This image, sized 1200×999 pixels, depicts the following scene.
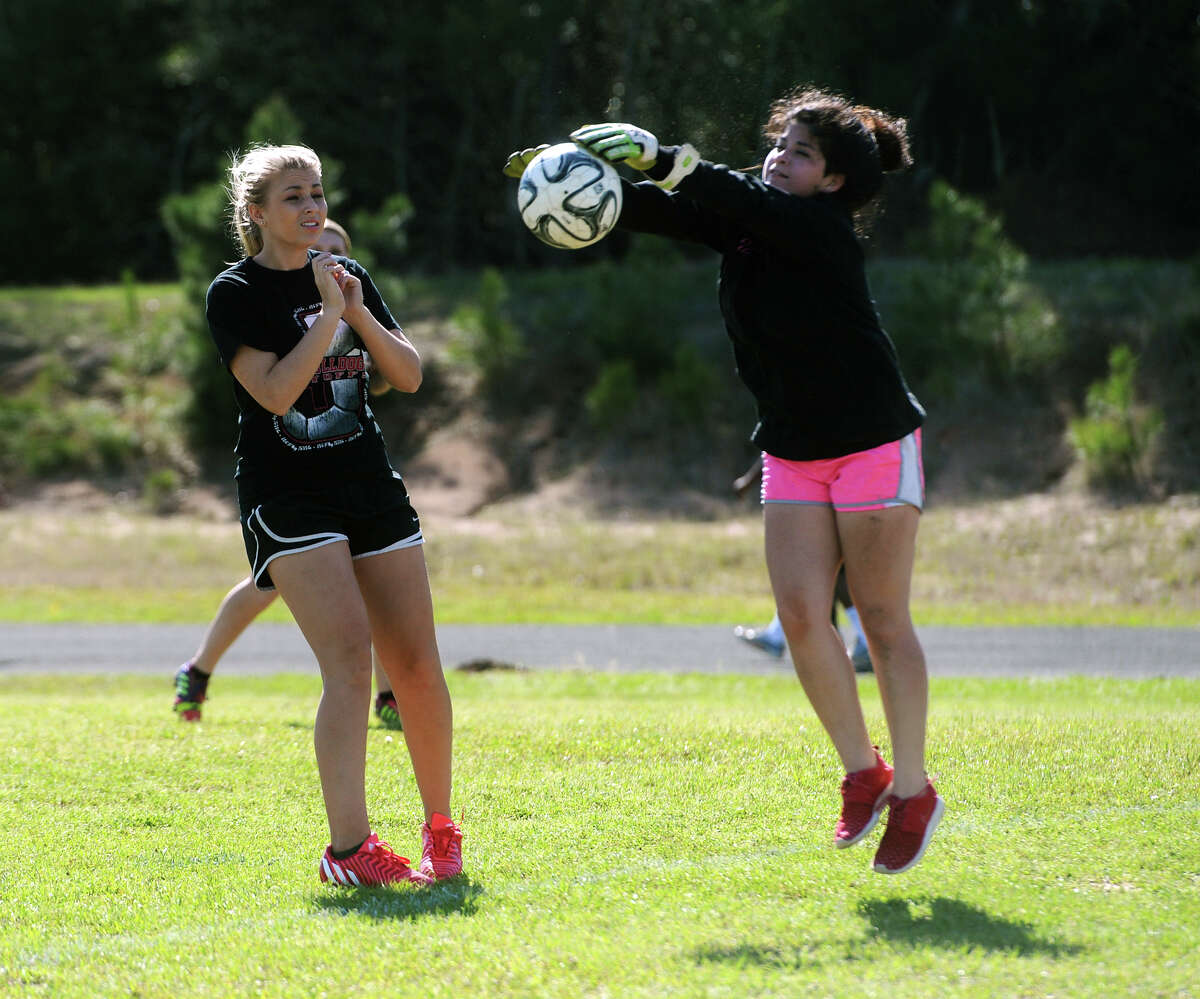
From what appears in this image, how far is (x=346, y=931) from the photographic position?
3842mm

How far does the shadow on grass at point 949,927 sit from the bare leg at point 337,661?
4.96ft

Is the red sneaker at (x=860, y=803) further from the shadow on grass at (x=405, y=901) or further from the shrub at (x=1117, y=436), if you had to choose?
the shrub at (x=1117, y=436)

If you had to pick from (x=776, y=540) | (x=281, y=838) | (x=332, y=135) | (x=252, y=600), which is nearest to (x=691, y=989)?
(x=776, y=540)

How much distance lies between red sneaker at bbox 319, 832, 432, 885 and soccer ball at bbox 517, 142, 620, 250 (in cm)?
187

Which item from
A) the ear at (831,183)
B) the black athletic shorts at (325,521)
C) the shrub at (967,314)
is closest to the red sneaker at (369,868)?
the black athletic shorts at (325,521)

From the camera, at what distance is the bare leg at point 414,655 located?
4.38 metres

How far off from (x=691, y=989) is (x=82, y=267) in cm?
3596

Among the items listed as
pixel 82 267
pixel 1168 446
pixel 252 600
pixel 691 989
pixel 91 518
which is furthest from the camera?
pixel 82 267

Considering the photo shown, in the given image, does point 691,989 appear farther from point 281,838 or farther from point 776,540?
point 281,838

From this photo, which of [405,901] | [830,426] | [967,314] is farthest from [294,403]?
[967,314]

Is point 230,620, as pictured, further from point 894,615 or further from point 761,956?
point 761,956

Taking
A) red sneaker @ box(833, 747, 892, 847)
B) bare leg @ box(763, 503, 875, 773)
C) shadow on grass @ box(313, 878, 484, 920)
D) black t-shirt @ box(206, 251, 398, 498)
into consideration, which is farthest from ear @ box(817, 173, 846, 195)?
shadow on grass @ box(313, 878, 484, 920)

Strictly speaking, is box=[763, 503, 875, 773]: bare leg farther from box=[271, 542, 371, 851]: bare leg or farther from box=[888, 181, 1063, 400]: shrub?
box=[888, 181, 1063, 400]: shrub

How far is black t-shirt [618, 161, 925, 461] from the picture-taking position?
4.31m
